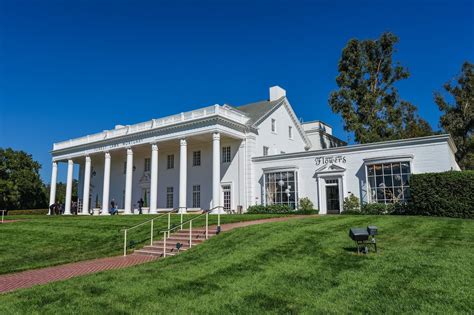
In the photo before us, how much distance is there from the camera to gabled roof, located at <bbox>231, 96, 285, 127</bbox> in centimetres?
3055

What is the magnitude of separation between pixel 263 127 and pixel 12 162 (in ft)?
124

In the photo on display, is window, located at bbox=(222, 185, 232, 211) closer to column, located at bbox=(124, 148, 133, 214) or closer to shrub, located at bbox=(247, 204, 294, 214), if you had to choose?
shrub, located at bbox=(247, 204, 294, 214)

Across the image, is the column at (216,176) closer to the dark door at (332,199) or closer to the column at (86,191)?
the dark door at (332,199)

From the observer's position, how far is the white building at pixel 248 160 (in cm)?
2264

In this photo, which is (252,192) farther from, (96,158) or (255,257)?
(96,158)

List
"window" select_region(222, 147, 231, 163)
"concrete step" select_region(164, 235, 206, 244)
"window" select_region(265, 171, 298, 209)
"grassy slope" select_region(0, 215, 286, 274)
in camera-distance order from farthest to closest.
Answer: "window" select_region(222, 147, 231, 163), "window" select_region(265, 171, 298, 209), "concrete step" select_region(164, 235, 206, 244), "grassy slope" select_region(0, 215, 286, 274)

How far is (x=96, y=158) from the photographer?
41906 mm

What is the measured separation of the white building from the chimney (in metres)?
0.10

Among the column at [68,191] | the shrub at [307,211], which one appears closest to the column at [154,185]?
the shrub at [307,211]

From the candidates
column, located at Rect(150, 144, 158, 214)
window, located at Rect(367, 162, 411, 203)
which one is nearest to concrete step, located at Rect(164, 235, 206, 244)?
window, located at Rect(367, 162, 411, 203)

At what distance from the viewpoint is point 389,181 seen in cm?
2248

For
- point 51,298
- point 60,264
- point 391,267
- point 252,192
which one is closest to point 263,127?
point 252,192

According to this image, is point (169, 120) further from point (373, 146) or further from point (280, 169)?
point (373, 146)

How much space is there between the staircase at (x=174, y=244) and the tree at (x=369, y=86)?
83.3ft
